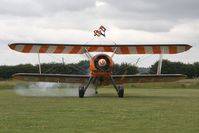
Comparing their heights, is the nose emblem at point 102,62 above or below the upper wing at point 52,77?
above

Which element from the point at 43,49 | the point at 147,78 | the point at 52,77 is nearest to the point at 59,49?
the point at 43,49

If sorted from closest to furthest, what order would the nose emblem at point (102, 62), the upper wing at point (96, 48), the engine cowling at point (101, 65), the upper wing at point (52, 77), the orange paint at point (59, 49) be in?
the nose emblem at point (102, 62)
the engine cowling at point (101, 65)
the upper wing at point (96, 48)
the upper wing at point (52, 77)
the orange paint at point (59, 49)

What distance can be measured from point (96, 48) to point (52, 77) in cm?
276

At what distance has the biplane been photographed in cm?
1557

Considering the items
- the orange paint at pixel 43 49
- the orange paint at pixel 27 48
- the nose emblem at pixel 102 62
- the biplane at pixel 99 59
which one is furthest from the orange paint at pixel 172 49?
the orange paint at pixel 27 48

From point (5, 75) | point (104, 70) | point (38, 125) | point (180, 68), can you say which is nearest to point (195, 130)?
point (38, 125)

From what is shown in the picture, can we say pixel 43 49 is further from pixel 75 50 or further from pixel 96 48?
pixel 96 48

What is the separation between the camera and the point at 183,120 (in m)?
6.85

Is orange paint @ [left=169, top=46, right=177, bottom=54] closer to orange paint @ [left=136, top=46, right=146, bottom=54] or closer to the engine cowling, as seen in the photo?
orange paint @ [left=136, top=46, right=146, bottom=54]

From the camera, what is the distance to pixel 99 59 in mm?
15500

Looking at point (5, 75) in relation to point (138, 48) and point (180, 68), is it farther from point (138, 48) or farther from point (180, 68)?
point (138, 48)

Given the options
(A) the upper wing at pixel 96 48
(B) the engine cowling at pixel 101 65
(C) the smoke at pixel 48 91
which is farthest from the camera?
(C) the smoke at pixel 48 91

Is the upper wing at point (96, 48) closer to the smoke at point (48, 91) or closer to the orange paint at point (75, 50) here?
the orange paint at point (75, 50)

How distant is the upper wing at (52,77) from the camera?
17.0 meters
